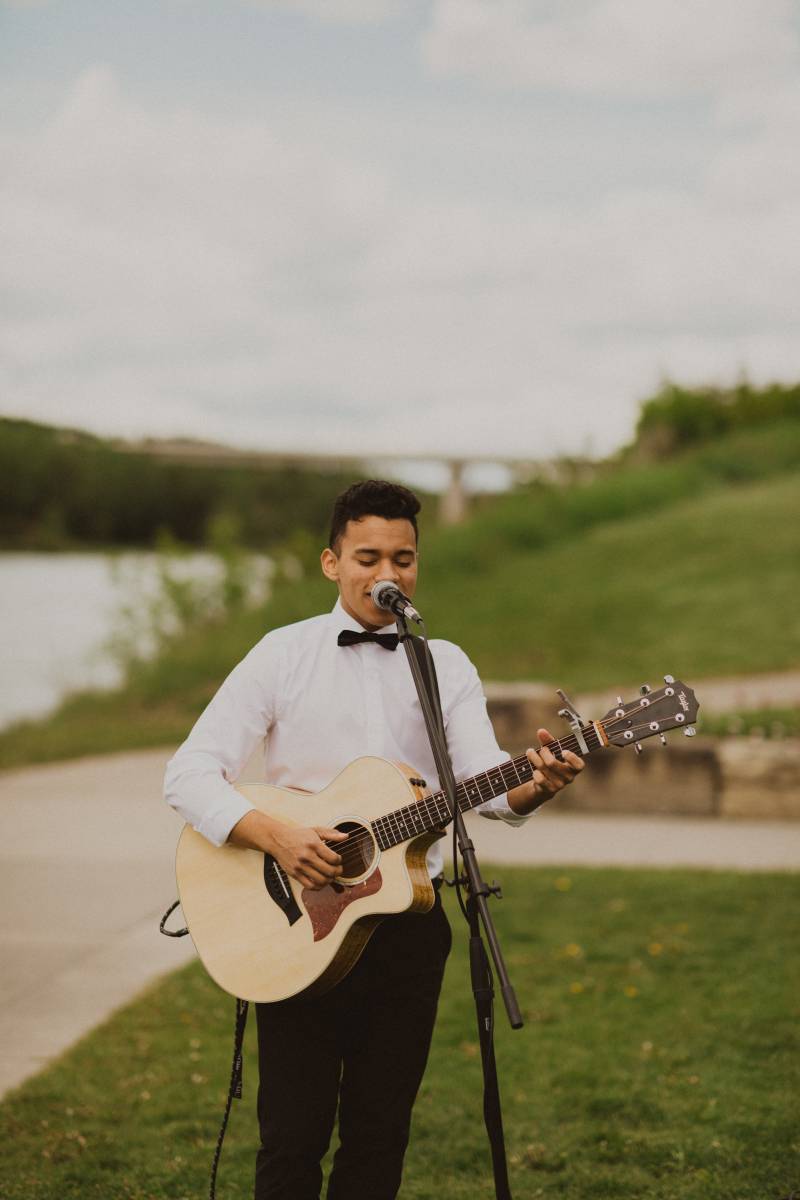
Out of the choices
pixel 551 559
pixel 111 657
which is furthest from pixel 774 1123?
pixel 551 559

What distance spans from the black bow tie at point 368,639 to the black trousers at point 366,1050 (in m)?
0.62

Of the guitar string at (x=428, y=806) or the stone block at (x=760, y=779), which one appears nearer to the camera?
the guitar string at (x=428, y=806)

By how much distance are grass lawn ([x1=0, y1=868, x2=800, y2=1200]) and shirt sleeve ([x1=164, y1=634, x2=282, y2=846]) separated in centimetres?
73

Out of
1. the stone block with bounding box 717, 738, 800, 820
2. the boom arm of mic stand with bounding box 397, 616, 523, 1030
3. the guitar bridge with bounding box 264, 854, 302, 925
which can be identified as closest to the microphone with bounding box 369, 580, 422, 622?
the boom arm of mic stand with bounding box 397, 616, 523, 1030

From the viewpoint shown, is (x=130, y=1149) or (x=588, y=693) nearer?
(x=130, y=1149)

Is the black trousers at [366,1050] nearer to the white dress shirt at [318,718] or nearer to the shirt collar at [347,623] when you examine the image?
the white dress shirt at [318,718]

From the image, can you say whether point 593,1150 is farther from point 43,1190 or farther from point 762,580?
point 762,580

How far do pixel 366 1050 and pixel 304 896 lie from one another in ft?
1.26

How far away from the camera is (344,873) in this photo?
2.91m

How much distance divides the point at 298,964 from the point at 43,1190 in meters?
1.56

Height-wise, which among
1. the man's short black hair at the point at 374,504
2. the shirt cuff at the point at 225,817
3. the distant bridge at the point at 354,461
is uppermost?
the distant bridge at the point at 354,461

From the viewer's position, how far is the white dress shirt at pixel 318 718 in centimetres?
301

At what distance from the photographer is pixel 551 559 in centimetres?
1920

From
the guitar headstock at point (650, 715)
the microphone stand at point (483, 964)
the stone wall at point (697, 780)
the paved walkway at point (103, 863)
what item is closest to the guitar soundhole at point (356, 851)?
the microphone stand at point (483, 964)
